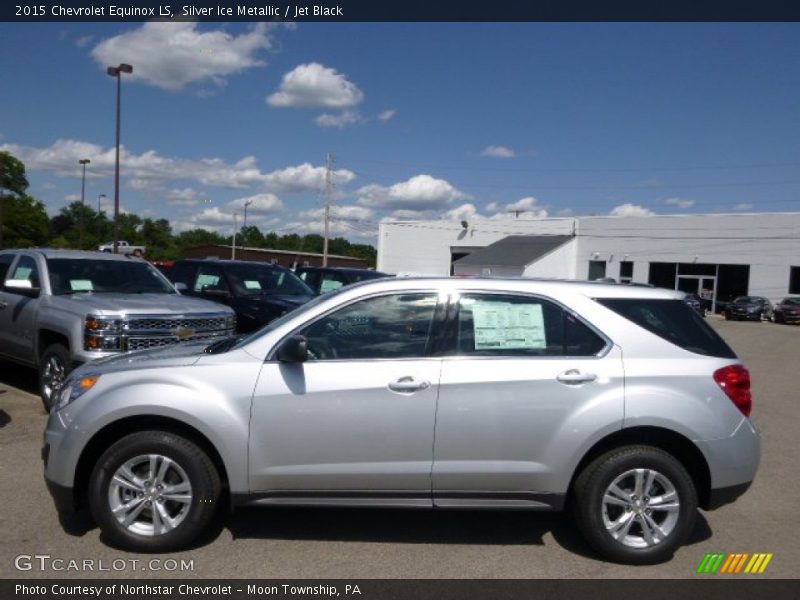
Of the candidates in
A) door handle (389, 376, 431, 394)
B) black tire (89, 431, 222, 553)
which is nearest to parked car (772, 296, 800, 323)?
door handle (389, 376, 431, 394)

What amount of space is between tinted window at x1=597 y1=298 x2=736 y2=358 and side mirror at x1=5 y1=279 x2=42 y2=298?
669 centimetres

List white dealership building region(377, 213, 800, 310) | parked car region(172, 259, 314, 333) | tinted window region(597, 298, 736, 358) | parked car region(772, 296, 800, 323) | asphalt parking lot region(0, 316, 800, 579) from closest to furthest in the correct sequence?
asphalt parking lot region(0, 316, 800, 579), tinted window region(597, 298, 736, 358), parked car region(172, 259, 314, 333), parked car region(772, 296, 800, 323), white dealership building region(377, 213, 800, 310)

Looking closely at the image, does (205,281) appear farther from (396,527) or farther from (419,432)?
(419,432)

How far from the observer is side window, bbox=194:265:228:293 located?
38.7 feet

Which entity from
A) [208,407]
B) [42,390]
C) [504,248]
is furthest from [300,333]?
[504,248]

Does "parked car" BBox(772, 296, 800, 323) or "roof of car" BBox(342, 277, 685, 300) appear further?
"parked car" BBox(772, 296, 800, 323)

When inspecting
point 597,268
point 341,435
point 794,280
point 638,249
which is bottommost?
point 341,435

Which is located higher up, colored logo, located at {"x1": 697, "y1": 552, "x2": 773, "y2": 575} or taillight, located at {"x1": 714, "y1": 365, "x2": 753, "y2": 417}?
taillight, located at {"x1": 714, "y1": 365, "x2": 753, "y2": 417}

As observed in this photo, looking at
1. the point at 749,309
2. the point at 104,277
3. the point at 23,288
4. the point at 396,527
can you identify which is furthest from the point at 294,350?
the point at 749,309

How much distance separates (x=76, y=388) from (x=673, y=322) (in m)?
3.82

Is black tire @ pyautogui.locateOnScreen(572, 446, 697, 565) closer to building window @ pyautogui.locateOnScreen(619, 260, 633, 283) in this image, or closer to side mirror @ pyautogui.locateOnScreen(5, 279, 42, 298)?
side mirror @ pyautogui.locateOnScreen(5, 279, 42, 298)

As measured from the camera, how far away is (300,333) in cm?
441

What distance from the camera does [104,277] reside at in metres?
8.85

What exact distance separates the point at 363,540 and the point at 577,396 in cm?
167
